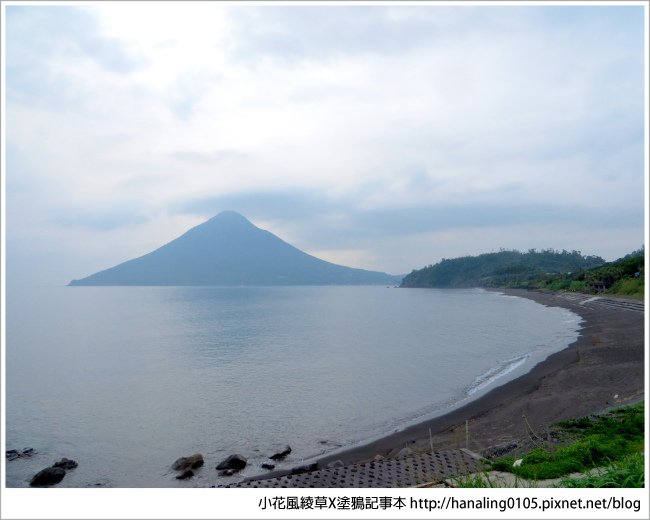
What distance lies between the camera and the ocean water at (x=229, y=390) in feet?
30.9

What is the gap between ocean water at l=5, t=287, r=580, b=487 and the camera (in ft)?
30.9

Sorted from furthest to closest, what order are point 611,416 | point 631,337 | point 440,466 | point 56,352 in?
point 56,352 → point 631,337 → point 611,416 → point 440,466

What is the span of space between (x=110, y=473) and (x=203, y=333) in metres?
22.4

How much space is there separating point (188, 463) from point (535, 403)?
296 inches

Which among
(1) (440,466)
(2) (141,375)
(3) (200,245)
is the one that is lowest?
(2) (141,375)

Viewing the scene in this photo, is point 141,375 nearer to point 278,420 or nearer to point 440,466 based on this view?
point 278,420

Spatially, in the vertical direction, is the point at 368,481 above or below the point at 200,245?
below

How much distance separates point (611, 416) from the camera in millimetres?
7527

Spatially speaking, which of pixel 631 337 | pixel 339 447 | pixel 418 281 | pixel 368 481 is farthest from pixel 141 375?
pixel 418 281

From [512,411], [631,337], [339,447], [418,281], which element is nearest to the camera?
[339,447]

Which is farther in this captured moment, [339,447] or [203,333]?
[203,333]

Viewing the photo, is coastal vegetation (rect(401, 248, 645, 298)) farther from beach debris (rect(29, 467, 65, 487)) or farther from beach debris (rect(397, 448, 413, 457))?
beach debris (rect(29, 467, 65, 487))

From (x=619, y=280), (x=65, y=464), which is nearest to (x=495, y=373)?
(x=65, y=464)

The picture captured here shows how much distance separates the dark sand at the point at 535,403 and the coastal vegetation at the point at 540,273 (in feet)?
94.1
